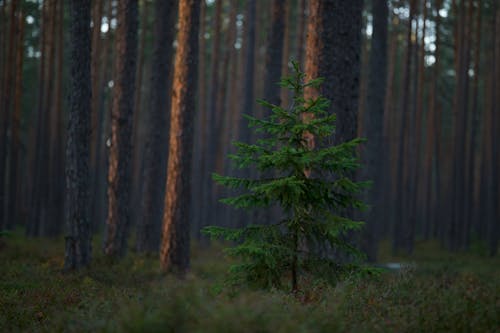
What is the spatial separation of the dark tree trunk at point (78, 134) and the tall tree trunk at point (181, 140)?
1.98m

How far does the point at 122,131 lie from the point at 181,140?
2.61 m

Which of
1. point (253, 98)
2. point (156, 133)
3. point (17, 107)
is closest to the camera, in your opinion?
point (156, 133)

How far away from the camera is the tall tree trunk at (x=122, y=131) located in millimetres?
14297

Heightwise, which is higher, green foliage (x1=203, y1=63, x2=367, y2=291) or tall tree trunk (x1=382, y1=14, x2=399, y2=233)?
tall tree trunk (x1=382, y1=14, x2=399, y2=233)

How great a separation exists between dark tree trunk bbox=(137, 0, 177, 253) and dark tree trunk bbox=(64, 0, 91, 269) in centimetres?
459

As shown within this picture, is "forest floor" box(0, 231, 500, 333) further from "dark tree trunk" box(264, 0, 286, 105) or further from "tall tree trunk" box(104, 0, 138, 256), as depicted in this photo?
"dark tree trunk" box(264, 0, 286, 105)

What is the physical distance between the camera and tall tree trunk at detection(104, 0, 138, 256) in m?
14.3

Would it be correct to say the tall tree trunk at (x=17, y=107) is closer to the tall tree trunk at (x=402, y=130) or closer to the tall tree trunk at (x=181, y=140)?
the tall tree trunk at (x=181, y=140)

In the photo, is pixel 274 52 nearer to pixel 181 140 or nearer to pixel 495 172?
pixel 181 140

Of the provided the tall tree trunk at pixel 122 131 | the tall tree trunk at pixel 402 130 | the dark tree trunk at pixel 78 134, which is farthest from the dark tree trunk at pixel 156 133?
the tall tree trunk at pixel 402 130

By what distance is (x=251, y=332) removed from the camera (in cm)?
453

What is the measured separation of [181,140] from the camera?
41.2ft

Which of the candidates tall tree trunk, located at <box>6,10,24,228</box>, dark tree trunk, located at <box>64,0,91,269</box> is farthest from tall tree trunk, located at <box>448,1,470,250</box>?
tall tree trunk, located at <box>6,10,24,228</box>

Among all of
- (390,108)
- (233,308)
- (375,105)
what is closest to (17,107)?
(375,105)
